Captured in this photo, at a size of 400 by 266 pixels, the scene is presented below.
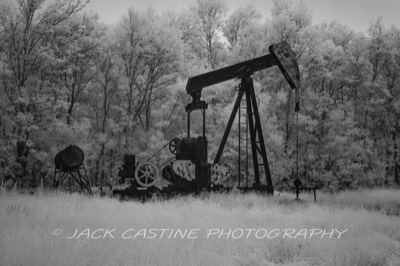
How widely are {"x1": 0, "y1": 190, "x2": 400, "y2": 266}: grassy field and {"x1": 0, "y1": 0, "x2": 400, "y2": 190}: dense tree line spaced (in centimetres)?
892

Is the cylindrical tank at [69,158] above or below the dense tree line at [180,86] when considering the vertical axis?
below

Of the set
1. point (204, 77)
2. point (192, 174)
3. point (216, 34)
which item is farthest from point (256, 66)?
point (216, 34)

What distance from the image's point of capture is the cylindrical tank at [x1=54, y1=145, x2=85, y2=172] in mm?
11336

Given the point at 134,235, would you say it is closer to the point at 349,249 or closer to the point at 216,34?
the point at 349,249

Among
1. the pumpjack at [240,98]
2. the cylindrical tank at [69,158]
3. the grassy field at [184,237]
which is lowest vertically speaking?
the grassy field at [184,237]

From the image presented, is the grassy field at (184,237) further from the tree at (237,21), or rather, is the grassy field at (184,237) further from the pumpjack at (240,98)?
the tree at (237,21)

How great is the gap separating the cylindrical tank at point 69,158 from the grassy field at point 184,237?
4.13 metres

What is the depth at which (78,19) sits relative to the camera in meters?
17.1

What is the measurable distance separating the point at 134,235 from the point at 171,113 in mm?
14238

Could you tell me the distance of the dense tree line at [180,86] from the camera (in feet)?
48.0

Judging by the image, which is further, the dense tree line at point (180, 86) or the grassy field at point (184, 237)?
the dense tree line at point (180, 86)

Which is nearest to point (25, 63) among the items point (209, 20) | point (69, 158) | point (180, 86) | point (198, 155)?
point (69, 158)

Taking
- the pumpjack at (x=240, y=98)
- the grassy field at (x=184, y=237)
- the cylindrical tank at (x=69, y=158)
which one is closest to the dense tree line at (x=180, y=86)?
the cylindrical tank at (x=69, y=158)

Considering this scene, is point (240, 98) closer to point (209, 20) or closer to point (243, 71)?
point (243, 71)
